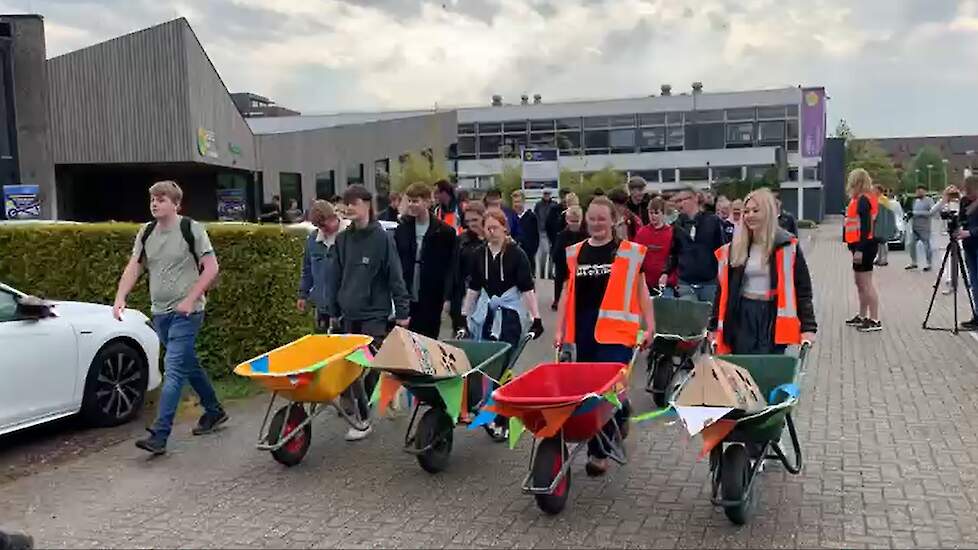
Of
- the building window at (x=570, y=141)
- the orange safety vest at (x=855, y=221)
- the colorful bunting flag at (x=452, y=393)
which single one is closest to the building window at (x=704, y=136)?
the building window at (x=570, y=141)

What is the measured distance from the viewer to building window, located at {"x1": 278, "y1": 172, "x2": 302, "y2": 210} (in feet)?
118

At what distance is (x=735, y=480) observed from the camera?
183 inches

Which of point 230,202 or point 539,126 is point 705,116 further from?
point 230,202

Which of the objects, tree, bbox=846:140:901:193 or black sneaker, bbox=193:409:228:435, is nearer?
black sneaker, bbox=193:409:228:435

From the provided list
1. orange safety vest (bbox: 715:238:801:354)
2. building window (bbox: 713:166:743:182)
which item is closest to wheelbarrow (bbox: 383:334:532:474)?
orange safety vest (bbox: 715:238:801:354)

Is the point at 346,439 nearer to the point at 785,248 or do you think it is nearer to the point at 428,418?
the point at 428,418

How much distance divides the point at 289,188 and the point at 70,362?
1203 inches

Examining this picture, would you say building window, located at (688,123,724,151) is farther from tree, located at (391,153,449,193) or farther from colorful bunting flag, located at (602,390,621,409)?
colorful bunting flag, located at (602,390,621,409)

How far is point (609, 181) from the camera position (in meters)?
49.3

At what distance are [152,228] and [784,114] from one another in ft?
192

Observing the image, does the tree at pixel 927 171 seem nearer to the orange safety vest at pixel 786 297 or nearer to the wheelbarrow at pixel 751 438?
the orange safety vest at pixel 786 297

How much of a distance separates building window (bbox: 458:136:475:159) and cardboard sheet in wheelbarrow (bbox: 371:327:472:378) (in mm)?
61740

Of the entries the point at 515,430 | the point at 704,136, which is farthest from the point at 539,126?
the point at 515,430

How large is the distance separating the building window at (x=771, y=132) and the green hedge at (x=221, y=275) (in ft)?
183
